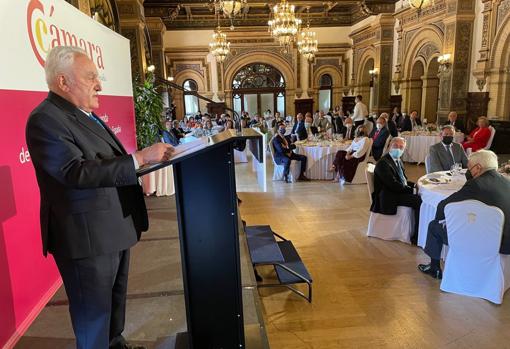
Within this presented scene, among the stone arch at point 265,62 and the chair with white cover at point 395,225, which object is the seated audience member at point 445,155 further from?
the stone arch at point 265,62

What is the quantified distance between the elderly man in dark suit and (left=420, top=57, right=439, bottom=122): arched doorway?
1232cm

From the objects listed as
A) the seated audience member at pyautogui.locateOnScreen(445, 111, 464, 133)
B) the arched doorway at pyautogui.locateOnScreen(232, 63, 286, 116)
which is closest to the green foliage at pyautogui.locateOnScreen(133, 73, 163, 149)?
the seated audience member at pyautogui.locateOnScreen(445, 111, 464, 133)

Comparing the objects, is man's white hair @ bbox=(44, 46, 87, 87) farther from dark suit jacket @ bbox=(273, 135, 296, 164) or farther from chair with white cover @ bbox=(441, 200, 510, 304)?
dark suit jacket @ bbox=(273, 135, 296, 164)

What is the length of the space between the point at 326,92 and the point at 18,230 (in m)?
16.5

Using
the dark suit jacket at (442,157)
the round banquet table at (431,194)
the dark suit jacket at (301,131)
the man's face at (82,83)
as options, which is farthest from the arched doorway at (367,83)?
the man's face at (82,83)

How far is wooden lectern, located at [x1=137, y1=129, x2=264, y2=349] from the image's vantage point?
5.20 ft

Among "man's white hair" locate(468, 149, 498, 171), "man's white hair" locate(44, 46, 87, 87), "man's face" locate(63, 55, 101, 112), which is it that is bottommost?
"man's white hair" locate(468, 149, 498, 171)

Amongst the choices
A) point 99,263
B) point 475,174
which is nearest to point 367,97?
point 475,174

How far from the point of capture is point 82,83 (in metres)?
1.49

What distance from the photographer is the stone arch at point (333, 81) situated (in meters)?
17.2

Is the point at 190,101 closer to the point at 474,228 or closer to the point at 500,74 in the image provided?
the point at 500,74

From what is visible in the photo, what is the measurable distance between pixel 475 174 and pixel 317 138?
5.88 m

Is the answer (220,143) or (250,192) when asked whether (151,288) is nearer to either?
(220,143)

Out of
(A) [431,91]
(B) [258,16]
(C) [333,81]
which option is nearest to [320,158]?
(A) [431,91]
